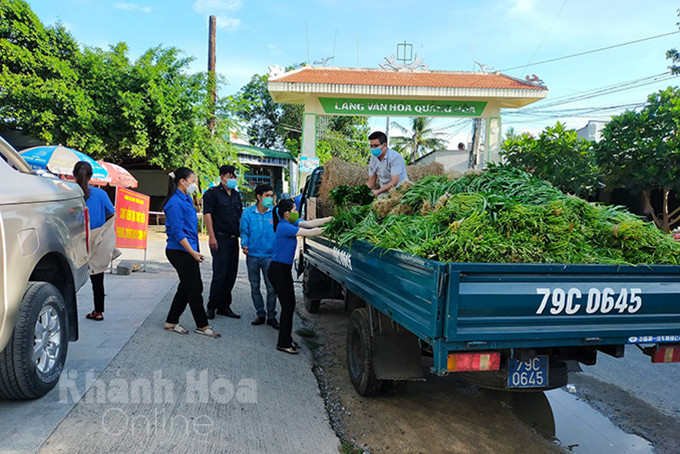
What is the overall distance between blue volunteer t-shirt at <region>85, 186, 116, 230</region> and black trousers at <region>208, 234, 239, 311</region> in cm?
126

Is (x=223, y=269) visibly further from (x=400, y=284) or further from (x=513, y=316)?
(x=513, y=316)

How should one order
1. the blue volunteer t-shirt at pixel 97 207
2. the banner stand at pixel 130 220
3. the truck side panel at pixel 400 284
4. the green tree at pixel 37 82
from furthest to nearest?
1. the green tree at pixel 37 82
2. the banner stand at pixel 130 220
3. the blue volunteer t-shirt at pixel 97 207
4. the truck side panel at pixel 400 284

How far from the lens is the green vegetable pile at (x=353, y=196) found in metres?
5.20

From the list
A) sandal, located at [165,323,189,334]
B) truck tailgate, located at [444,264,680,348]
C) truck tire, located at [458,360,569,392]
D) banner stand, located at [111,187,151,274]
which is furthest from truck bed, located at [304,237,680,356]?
banner stand, located at [111,187,151,274]

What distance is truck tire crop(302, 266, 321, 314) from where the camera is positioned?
6.41m

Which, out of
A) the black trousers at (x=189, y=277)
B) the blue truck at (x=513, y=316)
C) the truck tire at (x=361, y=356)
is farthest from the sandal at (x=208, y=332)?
the blue truck at (x=513, y=316)

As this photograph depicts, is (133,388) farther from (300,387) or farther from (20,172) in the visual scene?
(20,172)

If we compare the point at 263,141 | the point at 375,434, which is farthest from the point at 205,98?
the point at 263,141

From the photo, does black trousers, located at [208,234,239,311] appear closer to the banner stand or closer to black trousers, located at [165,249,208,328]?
black trousers, located at [165,249,208,328]

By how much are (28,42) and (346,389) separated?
18.3 meters

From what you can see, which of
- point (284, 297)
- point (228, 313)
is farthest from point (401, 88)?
point (284, 297)

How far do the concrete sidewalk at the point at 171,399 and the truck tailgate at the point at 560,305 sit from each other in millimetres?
1336

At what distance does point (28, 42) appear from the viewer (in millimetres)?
16281

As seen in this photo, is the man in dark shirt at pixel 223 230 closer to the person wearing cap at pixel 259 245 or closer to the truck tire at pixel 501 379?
the person wearing cap at pixel 259 245
